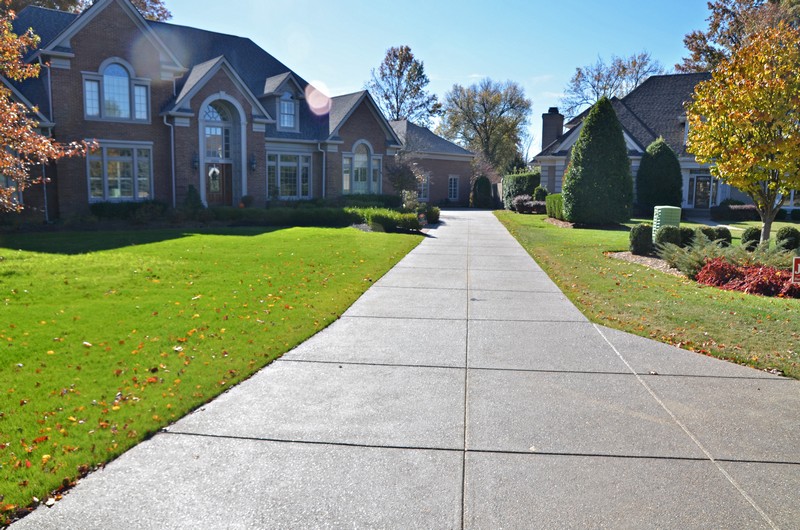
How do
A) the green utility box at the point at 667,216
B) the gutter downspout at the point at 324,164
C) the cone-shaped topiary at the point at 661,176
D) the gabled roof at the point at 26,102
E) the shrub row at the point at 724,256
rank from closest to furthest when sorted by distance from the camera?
the shrub row at the point at 724,256 < the green utility box at the point at 667,216 < the gabled roof at the point at 26,102 < the cone-shaped topiary at the point at 661,176 < the gutter downspout at the point at 324,164

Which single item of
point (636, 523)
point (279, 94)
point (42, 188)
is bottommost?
point (636, 523)

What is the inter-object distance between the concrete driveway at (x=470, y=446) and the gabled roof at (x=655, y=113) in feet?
102

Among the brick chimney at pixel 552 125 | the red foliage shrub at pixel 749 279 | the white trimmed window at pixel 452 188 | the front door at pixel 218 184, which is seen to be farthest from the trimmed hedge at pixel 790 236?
the white trimmed window at pixel 452 188

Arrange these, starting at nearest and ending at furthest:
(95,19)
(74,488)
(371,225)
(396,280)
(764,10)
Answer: (74,488) → (396,280) → (371,225) → (95,19) → (764,10)

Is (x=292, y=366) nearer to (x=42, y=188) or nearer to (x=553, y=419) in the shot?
(x=553, y=419)

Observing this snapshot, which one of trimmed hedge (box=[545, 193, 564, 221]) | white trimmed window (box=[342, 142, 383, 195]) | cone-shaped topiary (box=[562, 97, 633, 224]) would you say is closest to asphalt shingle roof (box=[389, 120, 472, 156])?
white trimmed window (box=[342, 142, 383, 195])

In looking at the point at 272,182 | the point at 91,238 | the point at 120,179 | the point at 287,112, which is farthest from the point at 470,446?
the point at 287,112

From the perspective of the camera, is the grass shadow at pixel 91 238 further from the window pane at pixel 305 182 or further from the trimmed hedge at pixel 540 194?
the trimmed hedge at pixel 540 194

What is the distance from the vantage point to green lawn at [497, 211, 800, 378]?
7383 mm

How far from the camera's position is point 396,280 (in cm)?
1215

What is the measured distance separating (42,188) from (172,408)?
21.4 metres

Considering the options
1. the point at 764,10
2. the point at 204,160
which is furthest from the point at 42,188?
the point at 764,10

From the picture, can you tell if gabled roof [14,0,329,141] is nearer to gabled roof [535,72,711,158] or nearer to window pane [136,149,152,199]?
window pane [136,149,152,199]

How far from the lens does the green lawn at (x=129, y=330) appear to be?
467 cm
